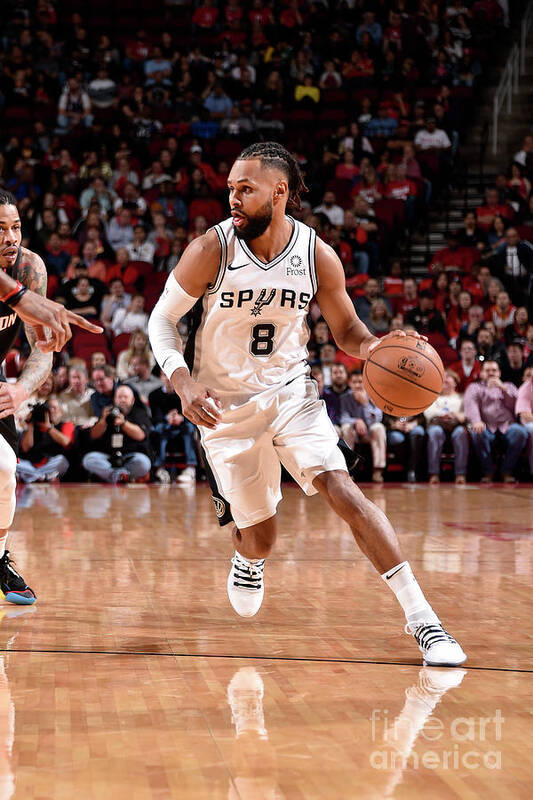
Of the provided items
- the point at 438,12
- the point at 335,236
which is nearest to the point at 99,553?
the point at 335,236

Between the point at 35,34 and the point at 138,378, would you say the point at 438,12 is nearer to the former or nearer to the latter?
the point at 35,34

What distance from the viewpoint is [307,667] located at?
3.41 metres

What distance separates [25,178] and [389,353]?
11699mm

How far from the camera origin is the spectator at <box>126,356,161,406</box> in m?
11.0

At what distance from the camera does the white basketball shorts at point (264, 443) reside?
3.87 meters

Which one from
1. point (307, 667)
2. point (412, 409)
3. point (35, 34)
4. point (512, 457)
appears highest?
point (35, 34)

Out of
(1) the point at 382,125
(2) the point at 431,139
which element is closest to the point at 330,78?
(1) the point at 382,125

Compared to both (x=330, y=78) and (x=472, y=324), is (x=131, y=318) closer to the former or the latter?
(x=472, y=324)

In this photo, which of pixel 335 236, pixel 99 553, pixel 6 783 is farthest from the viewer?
pixel 335 236

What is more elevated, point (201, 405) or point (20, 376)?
point (201, 405)

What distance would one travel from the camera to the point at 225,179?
14500mm

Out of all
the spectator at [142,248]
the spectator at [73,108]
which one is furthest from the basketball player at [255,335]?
the spectator at [73,108]

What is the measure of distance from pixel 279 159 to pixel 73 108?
12959mm

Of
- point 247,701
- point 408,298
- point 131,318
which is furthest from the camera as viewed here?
point 408,298
